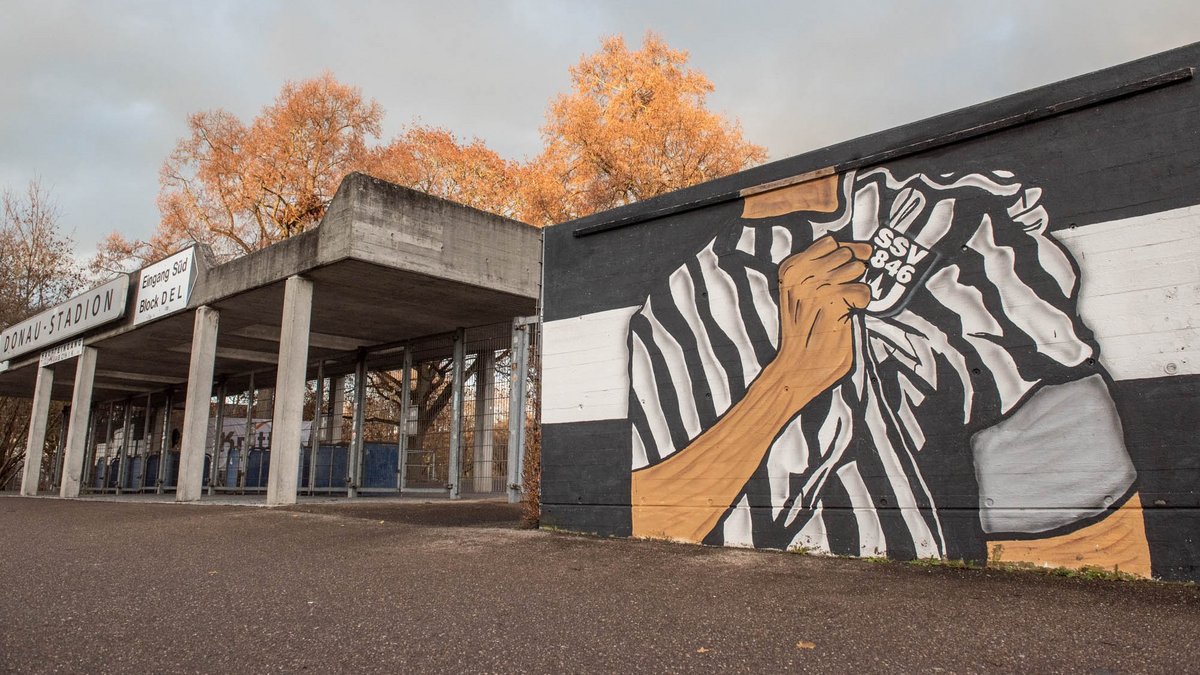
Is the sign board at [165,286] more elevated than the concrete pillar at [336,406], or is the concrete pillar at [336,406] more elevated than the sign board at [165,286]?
the sign board at [165,286]

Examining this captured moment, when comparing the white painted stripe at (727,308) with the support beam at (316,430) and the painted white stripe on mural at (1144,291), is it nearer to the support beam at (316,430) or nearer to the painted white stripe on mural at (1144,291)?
the painted white stripe on mural at (1144,291)

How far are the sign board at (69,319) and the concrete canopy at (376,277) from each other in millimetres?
313

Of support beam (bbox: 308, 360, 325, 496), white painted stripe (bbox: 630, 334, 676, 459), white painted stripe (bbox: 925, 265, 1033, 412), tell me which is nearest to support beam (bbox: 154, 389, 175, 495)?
support beam (bbox: 308, 360, 325, 496)

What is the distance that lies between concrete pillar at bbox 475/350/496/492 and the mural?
20.2ft

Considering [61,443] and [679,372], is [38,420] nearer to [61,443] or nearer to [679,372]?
[61,443]

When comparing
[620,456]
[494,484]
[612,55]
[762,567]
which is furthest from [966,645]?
[612,55]

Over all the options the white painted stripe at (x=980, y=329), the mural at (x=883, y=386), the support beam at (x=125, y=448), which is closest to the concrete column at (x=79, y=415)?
the support beam at (x=125, y=448)

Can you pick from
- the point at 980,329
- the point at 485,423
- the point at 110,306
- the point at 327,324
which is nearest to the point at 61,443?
the point at 110,306

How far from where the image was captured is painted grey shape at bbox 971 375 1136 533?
4.70 meters

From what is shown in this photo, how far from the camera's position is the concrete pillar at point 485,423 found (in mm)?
12742

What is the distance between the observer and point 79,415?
53.2 ft

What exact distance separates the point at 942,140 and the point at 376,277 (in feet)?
25.1

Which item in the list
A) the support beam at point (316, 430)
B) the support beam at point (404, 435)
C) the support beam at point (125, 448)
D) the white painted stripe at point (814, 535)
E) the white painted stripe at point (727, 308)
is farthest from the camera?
the support beam at point (125, 448)

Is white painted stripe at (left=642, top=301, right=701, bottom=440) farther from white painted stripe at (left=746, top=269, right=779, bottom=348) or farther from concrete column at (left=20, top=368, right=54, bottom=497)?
concrete column at (left=20, top=368, right=54, bottom=497)
